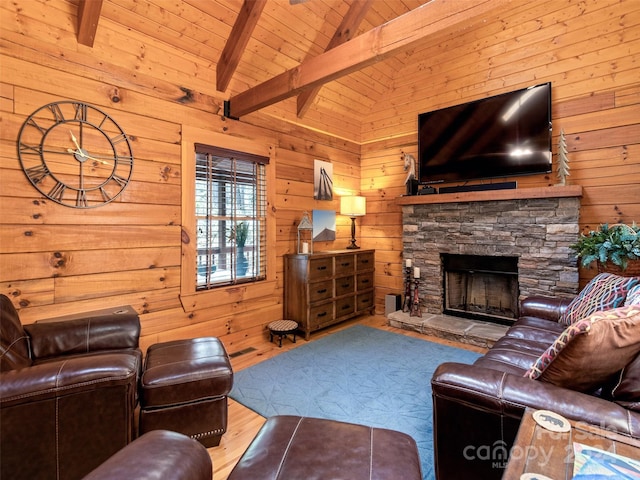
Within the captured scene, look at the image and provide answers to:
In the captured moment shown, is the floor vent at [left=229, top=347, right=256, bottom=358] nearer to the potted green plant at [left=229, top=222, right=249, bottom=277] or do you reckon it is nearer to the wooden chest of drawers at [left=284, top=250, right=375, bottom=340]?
the wooden chest of drawers at [left=284, top=250, right=375, bottom=340]

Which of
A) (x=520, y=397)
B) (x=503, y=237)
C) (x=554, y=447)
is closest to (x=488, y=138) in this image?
(x=503, y=237)

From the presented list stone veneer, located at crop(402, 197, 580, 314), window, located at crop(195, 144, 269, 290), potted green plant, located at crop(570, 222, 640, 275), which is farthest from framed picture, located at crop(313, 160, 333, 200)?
potted green plant, located at crop(570, 222, 640, 275)

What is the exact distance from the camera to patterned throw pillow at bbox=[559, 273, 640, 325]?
1.91 meters

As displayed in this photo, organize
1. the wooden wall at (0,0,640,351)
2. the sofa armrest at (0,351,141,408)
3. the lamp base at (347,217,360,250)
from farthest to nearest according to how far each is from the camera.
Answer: the lamp base at (347,217,360,250)
the wooden wall at (0,0,640,351)
the sofa armrest at (0,351,141,408)

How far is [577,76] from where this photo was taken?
A: 3262 millimetres

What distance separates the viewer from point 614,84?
10.1ft

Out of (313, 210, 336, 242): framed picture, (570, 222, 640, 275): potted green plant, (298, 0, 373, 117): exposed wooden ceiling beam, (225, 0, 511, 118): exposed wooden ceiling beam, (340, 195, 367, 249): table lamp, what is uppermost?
(298, 0, 373, 117): exposed wooden ceiling beam

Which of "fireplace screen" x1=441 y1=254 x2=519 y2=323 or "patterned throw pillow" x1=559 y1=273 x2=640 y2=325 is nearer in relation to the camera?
"patterned throw pillow" x1=559 y1=273 x2=640 y2=325

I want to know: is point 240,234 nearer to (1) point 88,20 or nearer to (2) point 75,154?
(2) point 75,154

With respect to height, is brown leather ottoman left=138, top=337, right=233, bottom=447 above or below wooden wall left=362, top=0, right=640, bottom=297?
below

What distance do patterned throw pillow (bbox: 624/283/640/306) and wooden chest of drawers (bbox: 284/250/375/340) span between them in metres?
2.60

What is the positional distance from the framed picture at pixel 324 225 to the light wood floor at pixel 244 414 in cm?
119

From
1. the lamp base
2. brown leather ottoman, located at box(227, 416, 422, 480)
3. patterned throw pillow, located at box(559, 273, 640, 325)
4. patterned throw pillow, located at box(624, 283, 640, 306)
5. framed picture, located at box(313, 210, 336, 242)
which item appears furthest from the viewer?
the lamp base

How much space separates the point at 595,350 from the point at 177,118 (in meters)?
3.28
